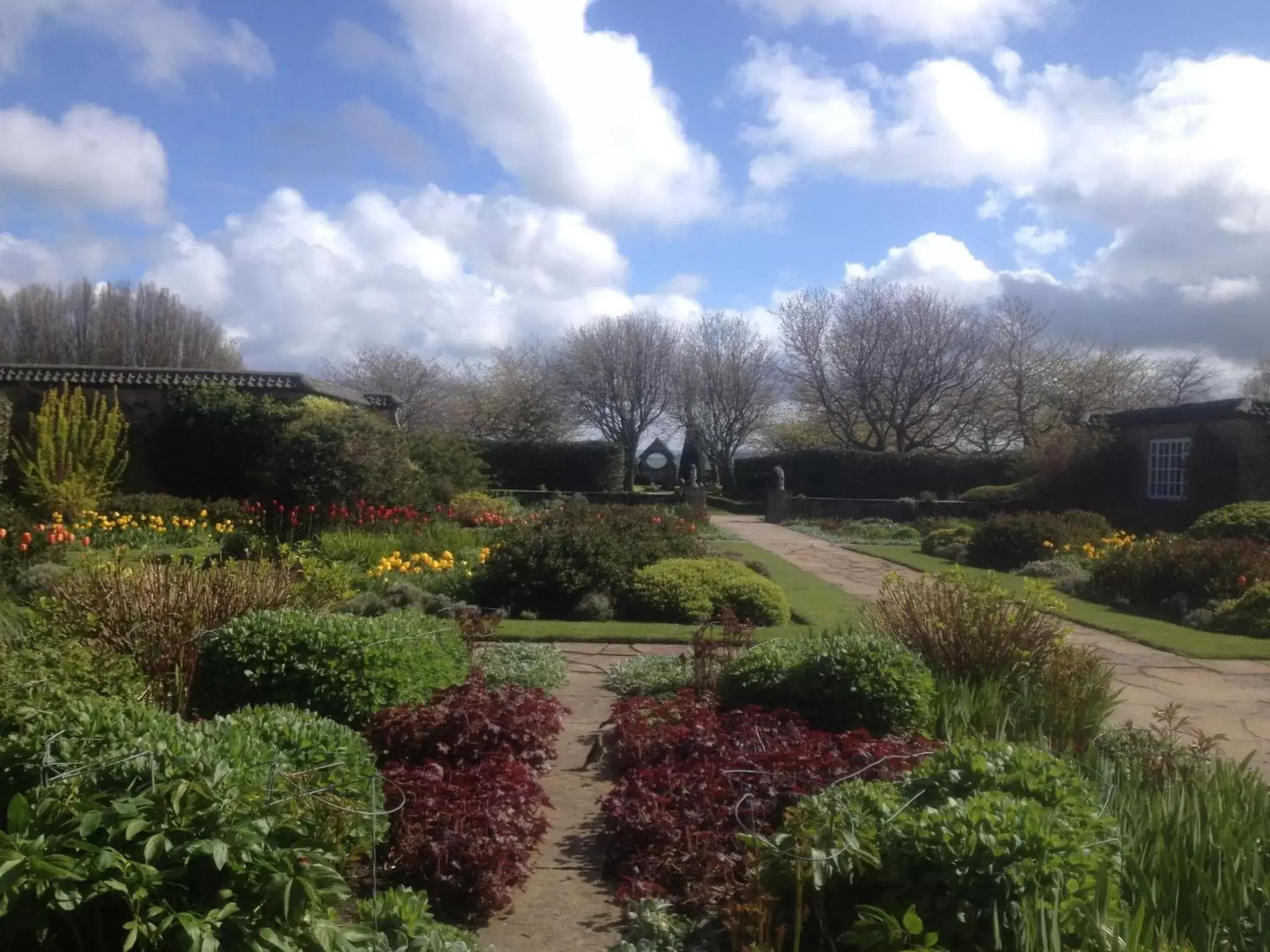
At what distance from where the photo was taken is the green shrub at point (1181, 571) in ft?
36.6

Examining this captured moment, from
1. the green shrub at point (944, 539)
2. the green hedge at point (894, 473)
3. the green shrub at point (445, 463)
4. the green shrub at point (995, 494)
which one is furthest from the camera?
the green hedge at point (894, 473)

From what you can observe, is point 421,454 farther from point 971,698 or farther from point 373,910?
point 373,910

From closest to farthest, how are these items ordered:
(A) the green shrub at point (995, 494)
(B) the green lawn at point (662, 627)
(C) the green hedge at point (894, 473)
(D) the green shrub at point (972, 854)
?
(D) the green shrub at point (972, 854) < (B) the green lawn at point (662, 627) < (A) the green shrub at point (995, 494) < (C) the green hedge at point (894, 473)

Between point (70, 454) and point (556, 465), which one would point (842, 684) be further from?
point (556, 465)

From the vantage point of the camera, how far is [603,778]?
4895mm

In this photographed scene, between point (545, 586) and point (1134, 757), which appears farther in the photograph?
point (545, 586)

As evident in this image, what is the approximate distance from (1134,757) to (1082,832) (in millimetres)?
1914

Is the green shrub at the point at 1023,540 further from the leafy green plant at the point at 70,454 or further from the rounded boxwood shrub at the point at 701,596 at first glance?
the leafy green plant at the point at 70,454

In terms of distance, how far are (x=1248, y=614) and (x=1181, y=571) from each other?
1.67 m

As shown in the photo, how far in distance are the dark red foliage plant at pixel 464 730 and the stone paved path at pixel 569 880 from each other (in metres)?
0.23

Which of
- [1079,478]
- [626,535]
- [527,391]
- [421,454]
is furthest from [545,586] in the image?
[527,391]

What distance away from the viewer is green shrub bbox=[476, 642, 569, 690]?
253 inches

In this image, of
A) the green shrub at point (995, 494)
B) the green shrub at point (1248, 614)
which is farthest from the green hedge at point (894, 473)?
the green shrub at point (1248, 614)

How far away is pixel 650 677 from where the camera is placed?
21.9 feet
